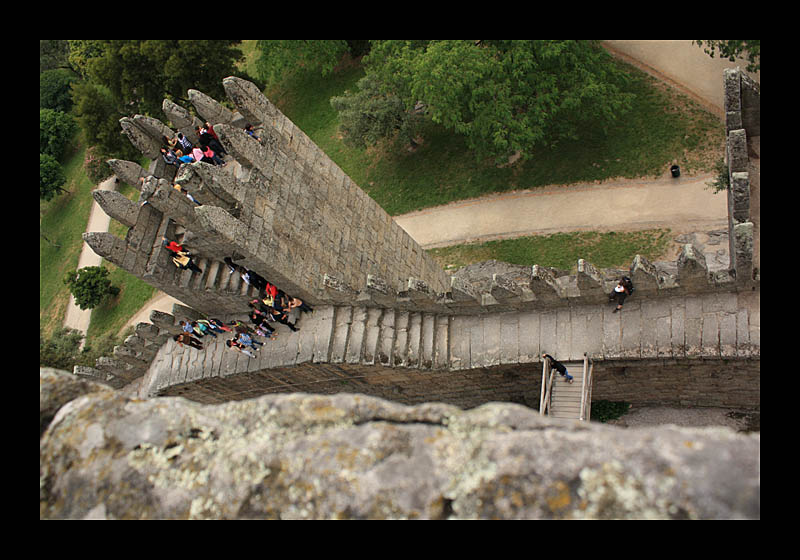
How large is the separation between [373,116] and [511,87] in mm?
8291

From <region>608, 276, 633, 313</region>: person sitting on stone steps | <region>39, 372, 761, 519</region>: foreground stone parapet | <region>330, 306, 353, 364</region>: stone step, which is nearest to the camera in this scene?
<region>39, 372, 761, 519</region>: foreground stone parapet

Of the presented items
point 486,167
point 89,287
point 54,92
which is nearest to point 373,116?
point 486,167

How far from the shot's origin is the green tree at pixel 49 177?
44.7 metres

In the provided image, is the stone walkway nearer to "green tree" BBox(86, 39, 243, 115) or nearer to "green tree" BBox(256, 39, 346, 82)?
"green tree" BBox(86, 39, 243, 115)

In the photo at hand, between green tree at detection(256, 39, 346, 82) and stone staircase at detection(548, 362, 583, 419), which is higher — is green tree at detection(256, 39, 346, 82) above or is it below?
above

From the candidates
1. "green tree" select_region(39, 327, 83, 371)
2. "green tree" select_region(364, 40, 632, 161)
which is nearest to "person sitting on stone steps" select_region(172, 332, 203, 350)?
"green tree" select_region(39, 327, 83, 371)

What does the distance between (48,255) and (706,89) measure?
4756 cm

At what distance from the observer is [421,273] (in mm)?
23281

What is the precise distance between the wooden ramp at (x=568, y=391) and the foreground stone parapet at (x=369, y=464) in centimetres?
1123

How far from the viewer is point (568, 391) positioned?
16609 mm

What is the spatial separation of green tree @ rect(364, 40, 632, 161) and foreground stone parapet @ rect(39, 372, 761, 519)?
73.5 feet

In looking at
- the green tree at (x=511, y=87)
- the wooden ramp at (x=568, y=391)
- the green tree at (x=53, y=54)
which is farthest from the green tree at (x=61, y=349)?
the green tree at (x=53, y=54)

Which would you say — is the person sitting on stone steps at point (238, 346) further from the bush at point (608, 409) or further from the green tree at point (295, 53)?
the green tree at point (295, 53)

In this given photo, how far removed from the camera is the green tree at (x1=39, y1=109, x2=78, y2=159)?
48.6m
